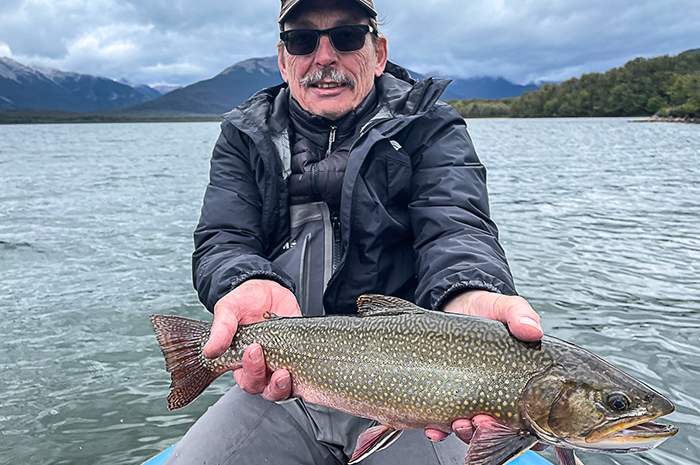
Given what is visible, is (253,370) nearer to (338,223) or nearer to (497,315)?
Result: (338,223)

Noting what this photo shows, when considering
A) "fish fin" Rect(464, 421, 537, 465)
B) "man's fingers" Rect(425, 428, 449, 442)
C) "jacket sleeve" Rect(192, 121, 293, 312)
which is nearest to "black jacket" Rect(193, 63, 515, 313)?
"jacket sleeve" Rect(192, 121, 293, 312)

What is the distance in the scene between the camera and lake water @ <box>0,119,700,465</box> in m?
5.02

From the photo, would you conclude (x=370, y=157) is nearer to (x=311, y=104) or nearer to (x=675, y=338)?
(x=311, y=104)

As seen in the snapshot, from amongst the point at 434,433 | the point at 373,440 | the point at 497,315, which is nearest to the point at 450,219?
the point at 497,315

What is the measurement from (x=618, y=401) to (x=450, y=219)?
4.70ft

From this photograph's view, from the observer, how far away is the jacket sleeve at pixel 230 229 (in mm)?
3197

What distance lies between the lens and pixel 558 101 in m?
126

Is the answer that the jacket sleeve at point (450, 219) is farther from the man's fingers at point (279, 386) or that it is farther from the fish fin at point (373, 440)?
the man's fingers at point (279, 386)

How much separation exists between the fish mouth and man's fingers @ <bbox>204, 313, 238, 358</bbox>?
1.82 meters

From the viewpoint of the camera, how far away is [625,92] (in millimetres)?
109438

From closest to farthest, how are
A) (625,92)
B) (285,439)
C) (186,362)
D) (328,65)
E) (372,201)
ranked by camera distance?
(186,362), (285,439), (372,201), (328,65), (625,92)

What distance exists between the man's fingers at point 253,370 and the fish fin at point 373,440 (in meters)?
0.65

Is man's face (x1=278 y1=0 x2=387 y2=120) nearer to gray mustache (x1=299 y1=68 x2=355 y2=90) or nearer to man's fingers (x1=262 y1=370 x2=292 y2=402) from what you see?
gray mustache (x1=299 y1=68 x2=355 y2=90)

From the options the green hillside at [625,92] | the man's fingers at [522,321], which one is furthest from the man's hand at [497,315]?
the green hillside at [625,92]
